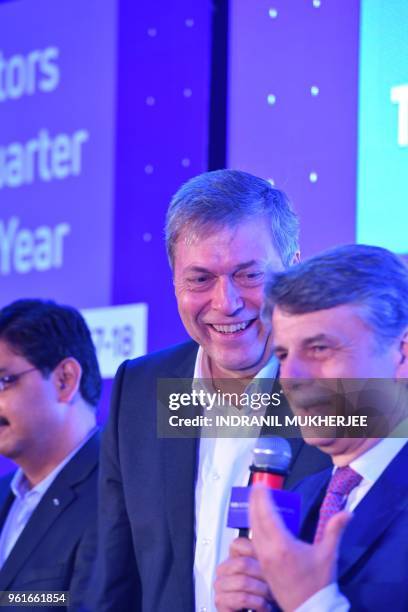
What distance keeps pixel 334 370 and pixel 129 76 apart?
2544 mm

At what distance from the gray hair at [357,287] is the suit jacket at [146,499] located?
0.54 metres

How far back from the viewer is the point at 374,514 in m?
1.64

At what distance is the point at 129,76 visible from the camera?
3998 millimetres

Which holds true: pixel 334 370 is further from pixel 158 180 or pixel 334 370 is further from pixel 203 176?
pixel 158 180

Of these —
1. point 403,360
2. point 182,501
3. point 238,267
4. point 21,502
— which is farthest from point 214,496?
point 21,502

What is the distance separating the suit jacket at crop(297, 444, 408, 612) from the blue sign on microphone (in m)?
0.10

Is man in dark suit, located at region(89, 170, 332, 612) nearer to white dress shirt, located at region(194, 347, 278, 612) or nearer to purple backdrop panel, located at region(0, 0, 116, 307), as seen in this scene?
white dress shirt, located at region(194, 347, 278, 612)

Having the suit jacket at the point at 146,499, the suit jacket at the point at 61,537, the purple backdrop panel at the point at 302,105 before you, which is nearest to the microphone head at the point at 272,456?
the suit jacket at the point at 146,499

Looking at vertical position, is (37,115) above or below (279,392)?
above

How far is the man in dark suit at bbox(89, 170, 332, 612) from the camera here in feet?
7.57

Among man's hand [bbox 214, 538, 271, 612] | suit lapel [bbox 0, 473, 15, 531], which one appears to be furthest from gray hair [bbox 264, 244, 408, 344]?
suit lapel [bbox 0, 473, 15, 531]

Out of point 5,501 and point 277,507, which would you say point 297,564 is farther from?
point 5,501

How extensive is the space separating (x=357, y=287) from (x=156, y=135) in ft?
7.38

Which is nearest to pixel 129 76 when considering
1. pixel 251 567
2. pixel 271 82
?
pixel 271 82
